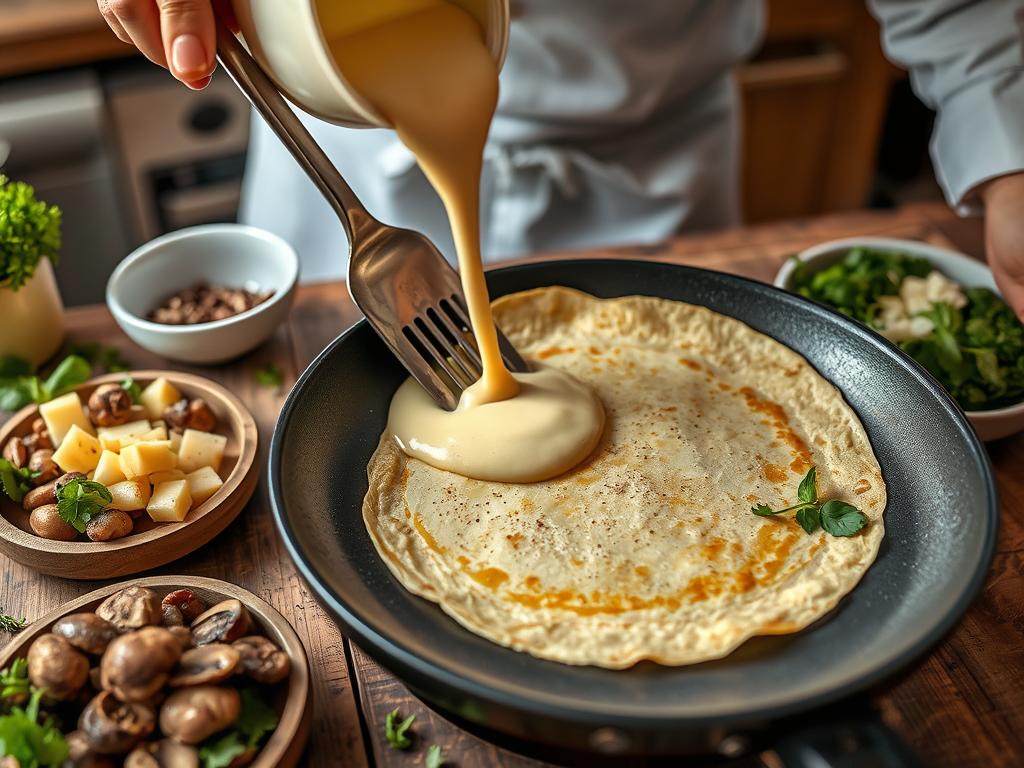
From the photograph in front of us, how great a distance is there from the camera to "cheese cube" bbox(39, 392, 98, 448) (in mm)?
1459

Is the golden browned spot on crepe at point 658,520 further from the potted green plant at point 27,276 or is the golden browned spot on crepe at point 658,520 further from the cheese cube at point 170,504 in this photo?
the potted green plant at point 27,276

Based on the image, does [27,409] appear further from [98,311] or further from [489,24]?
[489,24]

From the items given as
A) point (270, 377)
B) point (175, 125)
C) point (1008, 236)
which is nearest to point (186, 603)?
point (270, 377)

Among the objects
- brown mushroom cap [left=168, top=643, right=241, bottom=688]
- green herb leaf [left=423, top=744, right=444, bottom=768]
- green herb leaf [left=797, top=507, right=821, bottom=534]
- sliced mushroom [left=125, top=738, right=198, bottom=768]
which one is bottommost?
green herb leaf [left=423, top=744, right=444, bottom=768]

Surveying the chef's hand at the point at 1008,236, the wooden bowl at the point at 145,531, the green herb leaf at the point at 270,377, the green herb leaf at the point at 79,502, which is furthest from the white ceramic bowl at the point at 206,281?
the chef's hand at the point at 1008,236

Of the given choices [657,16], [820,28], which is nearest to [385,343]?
[657,16]

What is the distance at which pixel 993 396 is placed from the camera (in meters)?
1.54

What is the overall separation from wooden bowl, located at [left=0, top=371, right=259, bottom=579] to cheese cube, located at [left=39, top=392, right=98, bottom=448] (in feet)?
0.26

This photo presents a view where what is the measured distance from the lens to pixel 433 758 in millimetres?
1097

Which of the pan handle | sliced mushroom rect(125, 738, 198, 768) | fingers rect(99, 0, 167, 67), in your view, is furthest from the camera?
fingers rect(99, 0, 167, 67)

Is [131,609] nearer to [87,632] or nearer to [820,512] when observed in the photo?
[87,632]

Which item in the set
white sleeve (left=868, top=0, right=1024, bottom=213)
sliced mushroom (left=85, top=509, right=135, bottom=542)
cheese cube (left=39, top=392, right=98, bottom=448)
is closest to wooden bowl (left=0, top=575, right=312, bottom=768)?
sliced mushroom (left=85, top=509, right=135, bottom=542)

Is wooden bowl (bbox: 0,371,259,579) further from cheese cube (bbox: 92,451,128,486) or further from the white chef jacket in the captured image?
the white chef jacket

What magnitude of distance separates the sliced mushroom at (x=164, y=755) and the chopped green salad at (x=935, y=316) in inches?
50.4
